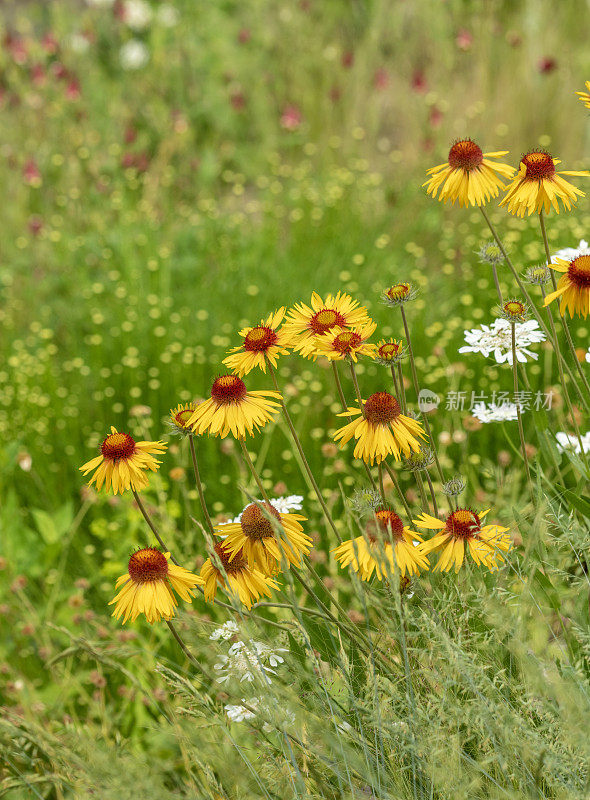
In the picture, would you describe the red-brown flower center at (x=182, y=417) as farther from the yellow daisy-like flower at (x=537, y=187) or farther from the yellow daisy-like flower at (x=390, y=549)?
the yellow daisy-like flower at (x=537, y=187)

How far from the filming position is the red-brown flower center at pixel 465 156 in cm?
156

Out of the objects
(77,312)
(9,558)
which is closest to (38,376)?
(77,312)

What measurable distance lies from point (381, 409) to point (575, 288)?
0.38 metres

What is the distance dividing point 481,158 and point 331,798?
1252mm

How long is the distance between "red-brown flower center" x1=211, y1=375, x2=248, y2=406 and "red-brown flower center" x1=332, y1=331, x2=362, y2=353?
0.59 ft

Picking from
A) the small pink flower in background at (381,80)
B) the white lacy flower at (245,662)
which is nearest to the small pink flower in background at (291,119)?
the small pink flower in background at (381,80)

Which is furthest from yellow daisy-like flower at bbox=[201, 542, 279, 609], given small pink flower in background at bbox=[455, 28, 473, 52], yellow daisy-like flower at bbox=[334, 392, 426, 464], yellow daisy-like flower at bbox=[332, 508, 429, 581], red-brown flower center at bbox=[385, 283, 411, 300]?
small pink flower in background at bbox=[455, 28, 473, 52]

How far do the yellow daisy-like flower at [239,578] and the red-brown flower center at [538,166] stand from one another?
2.89 feet

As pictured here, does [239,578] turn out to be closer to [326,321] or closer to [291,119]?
[326,321]

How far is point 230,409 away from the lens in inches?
55.7

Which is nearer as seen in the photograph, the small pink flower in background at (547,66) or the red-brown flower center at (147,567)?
the red-brown flower center at (147,567)

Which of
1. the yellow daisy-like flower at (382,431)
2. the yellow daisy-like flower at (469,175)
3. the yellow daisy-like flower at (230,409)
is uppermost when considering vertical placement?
the yellow daisy-like flower at (469,175)

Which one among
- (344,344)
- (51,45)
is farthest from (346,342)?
(51,45)

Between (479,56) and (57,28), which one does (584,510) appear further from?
(57,28)
